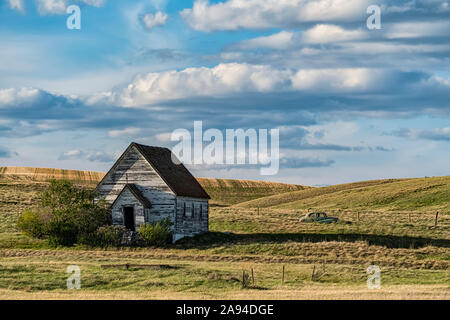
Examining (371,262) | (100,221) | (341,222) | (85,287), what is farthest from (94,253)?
(341,222)

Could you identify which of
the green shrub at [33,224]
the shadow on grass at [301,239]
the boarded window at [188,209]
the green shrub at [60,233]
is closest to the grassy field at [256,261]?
the shadow on grass at [301,239]

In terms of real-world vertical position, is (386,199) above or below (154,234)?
above

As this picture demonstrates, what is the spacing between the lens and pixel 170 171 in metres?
54.1

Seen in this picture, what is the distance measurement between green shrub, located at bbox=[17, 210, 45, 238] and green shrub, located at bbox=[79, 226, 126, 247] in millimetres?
3735

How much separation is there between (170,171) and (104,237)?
7.98m

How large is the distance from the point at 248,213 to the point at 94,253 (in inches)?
1051

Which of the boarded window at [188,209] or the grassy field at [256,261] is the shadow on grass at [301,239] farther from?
the boarded window at [188,209]

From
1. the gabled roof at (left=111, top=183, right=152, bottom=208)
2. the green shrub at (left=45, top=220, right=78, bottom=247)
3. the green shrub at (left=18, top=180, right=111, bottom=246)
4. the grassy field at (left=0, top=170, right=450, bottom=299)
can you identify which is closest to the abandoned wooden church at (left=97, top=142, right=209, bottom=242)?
the gabled roof at (left=111, top=183, right=152, bottom=208)

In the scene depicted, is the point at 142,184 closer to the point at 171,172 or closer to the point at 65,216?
the point at 171,172

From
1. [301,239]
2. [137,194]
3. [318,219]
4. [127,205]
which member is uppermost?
[137,194]

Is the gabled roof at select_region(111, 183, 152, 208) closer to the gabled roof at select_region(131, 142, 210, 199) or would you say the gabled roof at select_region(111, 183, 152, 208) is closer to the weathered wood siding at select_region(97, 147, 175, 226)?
the weathered wood siding at select_region(97, 147, 175, 226)

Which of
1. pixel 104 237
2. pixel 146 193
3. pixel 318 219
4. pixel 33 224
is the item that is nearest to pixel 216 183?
pixel 318 219
